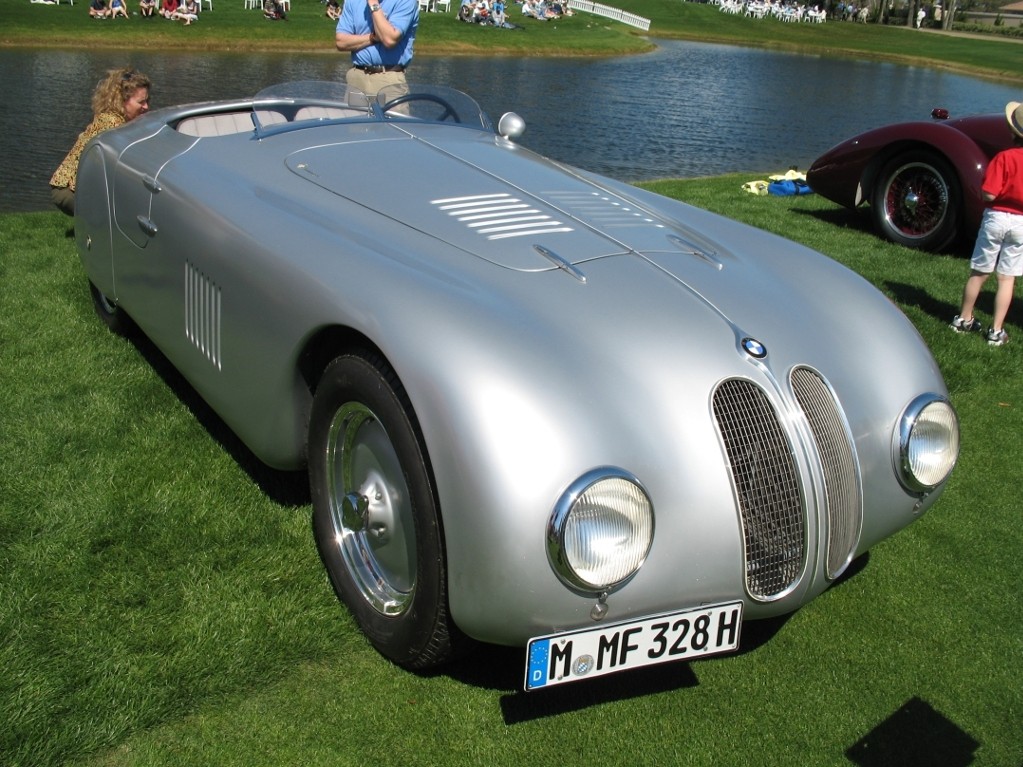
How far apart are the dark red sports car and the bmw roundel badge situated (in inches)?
211

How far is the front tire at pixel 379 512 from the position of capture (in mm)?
2287

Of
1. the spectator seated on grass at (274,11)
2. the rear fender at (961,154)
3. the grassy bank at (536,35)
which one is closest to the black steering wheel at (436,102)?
the rear fender at (961,154)

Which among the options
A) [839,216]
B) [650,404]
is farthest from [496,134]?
[839,216]

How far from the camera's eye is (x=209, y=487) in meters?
3.42

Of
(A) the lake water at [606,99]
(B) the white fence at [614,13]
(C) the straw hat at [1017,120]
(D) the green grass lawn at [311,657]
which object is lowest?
(D) the green grass lawn at [311,657]

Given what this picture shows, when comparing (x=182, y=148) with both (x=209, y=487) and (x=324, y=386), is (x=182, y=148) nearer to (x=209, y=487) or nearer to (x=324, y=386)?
(x=209, y=487)

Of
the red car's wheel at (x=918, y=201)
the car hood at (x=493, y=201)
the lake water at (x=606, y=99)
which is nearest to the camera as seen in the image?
the car hood at (x=493, y=201)

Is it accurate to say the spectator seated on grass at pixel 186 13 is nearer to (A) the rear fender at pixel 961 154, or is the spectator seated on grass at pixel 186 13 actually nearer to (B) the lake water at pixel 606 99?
(B) the lake water at pixel 606 99

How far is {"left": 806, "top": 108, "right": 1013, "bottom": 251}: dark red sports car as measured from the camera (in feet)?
23.2

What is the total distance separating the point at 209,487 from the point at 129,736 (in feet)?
3.95

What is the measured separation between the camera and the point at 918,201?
7.55 metres

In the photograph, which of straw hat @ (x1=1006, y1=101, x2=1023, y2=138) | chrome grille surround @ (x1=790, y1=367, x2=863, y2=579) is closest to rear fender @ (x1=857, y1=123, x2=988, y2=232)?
straw hat @ (x1=1006, y1=101, x2=1023, y2=138)

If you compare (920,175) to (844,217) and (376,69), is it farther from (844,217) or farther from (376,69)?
(376,69)

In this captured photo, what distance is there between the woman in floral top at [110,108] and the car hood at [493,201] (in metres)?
2.95
